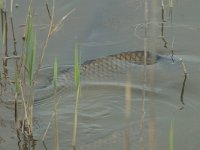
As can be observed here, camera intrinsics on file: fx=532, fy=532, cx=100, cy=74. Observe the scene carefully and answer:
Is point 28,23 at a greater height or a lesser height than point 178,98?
greater

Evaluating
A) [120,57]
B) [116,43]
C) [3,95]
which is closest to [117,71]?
[120,57]

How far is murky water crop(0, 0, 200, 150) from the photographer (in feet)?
9.98

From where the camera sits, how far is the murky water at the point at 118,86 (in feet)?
9.98

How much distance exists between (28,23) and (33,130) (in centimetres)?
71

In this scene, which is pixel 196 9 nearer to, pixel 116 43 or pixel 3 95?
pixel 116 43

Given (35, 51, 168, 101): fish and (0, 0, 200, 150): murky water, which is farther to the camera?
(35, 51, 168, 101): fish

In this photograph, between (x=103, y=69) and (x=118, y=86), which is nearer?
(x=118, y=86)

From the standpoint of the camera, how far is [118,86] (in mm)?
3613

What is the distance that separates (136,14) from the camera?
15.3 ft

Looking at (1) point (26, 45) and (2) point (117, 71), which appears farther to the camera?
(2) point (117, 71)

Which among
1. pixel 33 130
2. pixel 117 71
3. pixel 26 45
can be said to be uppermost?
pixel 26 45

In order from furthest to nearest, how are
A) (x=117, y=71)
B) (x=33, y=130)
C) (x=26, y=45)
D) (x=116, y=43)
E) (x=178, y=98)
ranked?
(x=116, y=43)
(x=117, y=71)
(x=178, y=98)
(x=33, y=130)
(x=26, y=45)

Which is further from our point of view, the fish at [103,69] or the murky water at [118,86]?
the fish at [103,69]

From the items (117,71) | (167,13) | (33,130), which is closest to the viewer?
(33,130)
